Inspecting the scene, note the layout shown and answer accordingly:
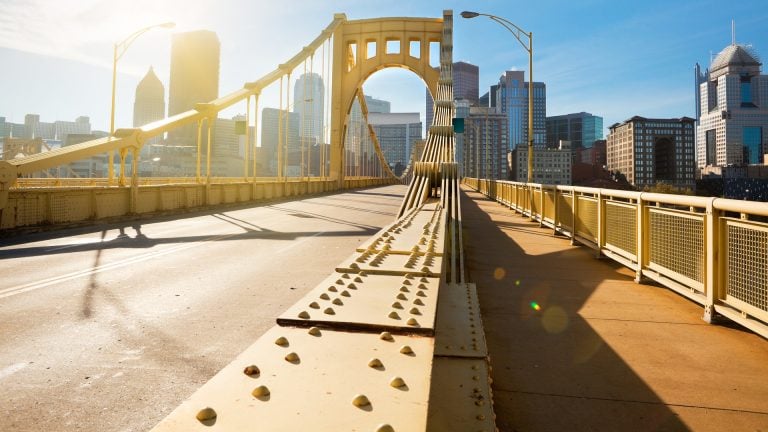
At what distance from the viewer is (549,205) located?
46.0 feet

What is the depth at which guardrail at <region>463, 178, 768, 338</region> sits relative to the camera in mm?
4305

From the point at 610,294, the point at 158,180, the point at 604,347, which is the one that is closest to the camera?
the point at 604,347

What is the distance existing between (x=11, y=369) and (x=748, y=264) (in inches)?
245

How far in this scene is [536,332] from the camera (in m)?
4.64

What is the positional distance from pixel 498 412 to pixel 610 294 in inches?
155

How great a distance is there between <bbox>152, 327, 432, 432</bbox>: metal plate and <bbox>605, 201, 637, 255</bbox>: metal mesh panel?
6536 millimetres

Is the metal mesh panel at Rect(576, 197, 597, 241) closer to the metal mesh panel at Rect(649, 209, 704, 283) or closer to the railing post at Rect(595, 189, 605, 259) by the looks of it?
the railing post at Rect(595, 189, 605, 259)

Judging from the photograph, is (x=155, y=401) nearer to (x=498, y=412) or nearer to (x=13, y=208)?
(x=498, y=412)

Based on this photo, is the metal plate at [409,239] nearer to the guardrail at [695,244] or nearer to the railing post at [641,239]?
the guardrail at [695,244]

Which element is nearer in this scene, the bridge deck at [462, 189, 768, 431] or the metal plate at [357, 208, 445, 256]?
the bridge deck at [462, 189, 768, 431]

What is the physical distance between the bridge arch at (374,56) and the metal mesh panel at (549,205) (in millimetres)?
37875

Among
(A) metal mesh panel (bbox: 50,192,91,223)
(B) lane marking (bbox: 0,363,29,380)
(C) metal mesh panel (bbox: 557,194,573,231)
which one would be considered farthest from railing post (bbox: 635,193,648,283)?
(A) metal mesh panel (bbox: 50,192,91,223)

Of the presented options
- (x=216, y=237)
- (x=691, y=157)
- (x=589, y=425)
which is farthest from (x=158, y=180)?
(x=691, y=157)

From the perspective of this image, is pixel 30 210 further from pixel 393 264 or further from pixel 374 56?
pixel 374 56
